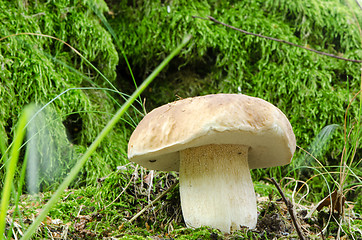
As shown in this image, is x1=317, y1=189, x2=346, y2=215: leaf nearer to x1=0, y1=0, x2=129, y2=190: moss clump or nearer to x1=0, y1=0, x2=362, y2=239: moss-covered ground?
x1=0, y1=0, x2=362, y2=239: moss-covered ground

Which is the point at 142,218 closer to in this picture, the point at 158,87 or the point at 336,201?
the point at 336,201

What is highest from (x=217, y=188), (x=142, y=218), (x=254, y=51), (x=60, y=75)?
(x=60, y=75)

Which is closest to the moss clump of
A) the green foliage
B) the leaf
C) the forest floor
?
the green foliage

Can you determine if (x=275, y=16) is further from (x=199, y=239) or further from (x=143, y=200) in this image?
(x=199, y=239)

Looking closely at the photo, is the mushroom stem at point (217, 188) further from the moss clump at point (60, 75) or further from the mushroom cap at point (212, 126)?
the moss clump at point (60, 75)

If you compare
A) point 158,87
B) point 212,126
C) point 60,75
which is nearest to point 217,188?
point 212,126

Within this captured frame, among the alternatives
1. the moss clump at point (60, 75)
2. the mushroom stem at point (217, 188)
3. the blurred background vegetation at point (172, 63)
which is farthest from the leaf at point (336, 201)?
the moss clump at point (60, 75)
